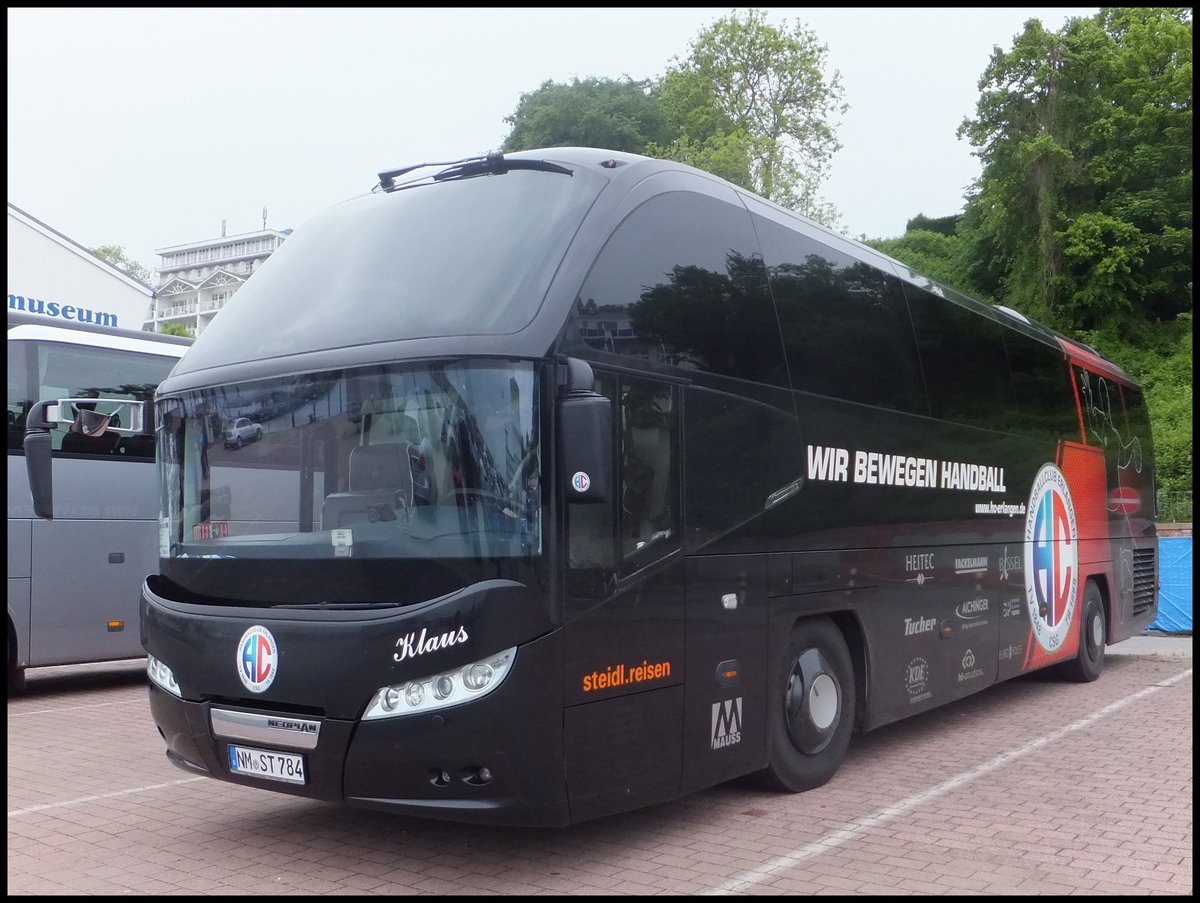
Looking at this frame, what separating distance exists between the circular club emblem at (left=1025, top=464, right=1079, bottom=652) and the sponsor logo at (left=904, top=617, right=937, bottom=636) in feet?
8.37

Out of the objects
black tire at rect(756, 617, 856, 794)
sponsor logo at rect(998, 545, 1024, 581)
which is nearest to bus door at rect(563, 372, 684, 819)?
black tire at rect(756, 617, 856, 794)

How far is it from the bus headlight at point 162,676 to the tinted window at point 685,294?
2703 millimetres

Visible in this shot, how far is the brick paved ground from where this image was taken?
217 inches

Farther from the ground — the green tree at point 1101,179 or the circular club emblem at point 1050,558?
the green tree at point 1101,179

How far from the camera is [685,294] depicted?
6.47 metres

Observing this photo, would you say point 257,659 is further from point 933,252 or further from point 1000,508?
point 933,252

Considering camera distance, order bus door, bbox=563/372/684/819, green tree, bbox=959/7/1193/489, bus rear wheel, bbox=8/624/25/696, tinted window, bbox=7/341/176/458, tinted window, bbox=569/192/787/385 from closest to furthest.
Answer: bus door, bbox=563/372/684/819 → tinted window, bbox=569/192/787/385 → bus rear wheel, bbox=8/624/25/696 → tinted window, bbox=7/341/176/458 → green tree, bbox=959/7/1193/489

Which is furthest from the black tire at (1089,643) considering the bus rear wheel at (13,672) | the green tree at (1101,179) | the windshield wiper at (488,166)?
the green tree at (1101,179)

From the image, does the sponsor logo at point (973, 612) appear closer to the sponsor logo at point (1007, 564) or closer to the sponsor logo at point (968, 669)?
the sponsor logo at point (968, 669)

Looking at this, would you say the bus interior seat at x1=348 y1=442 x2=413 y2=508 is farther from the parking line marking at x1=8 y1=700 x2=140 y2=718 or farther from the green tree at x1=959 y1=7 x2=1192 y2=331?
the green tree at x1=959 y1=7 x2=1192 y2=331

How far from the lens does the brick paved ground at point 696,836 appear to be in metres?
5.51

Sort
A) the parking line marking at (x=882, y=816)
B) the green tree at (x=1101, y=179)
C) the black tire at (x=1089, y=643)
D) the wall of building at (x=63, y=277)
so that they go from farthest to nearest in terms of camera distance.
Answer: the green tree at (x=1101, y=179)
the wall of building at (x=63, y=277)
the black tire at (x=1089, y=643)
the parking line marking at (x=882, y=816)

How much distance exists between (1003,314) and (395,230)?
745 cm

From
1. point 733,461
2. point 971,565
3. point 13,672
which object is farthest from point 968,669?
point 13,672
